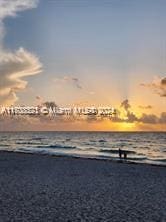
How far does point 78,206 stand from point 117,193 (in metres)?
3.68

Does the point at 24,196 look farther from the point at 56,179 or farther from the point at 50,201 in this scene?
the point at 56,179

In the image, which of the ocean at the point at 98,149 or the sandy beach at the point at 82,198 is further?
the ocean at the point at 98,149

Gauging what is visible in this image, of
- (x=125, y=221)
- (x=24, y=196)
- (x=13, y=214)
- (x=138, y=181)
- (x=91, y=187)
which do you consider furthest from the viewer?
(x=138, y=181)

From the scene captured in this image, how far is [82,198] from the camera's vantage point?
648 inches

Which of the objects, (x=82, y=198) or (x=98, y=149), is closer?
(x=82, y=198)

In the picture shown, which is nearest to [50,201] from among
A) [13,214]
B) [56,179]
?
[13,214]

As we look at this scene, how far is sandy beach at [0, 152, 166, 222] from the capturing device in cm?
1319

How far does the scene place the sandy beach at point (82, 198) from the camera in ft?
43.3

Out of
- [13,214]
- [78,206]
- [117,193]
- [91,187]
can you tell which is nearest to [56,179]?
[91,187]

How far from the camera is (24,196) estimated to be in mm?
16828

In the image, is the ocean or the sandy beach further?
the ocean

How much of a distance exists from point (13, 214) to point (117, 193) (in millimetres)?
6241

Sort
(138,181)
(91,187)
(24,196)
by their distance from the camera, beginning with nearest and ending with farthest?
(24,196)
(91,187)
(138,181)

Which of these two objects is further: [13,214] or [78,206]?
[78,206]
